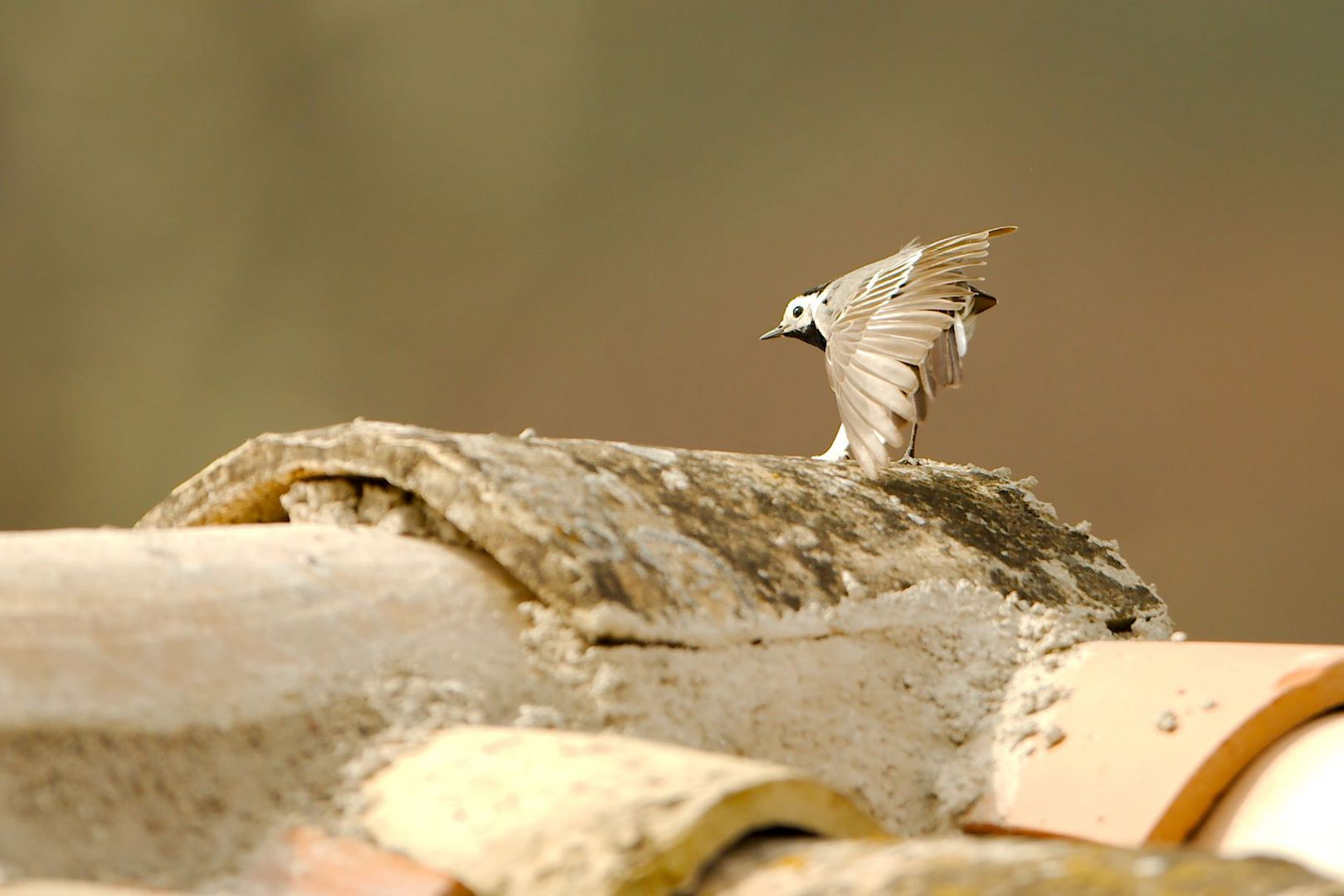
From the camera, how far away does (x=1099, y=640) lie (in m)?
1.63

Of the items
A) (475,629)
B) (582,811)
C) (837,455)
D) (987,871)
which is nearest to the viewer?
(987,871)

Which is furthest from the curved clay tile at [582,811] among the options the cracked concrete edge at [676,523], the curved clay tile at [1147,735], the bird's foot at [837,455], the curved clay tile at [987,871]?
the bird's foot at [837,455]

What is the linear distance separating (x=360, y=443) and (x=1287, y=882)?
103 cm

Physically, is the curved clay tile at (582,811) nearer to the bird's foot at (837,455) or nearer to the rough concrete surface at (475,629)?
the rough concrete surface at (475,629)

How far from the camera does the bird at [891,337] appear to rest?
5.92ft

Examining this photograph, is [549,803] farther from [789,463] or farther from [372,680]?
[789,463]

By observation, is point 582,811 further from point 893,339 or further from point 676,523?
point 893,339

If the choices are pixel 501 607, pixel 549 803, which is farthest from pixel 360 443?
pixel 549 803

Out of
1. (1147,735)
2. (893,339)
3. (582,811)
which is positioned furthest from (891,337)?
(582,811)

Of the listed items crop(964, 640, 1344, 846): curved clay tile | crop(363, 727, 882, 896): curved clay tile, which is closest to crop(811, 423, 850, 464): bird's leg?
crop(964, 640, 1344, 846): curved clay tile

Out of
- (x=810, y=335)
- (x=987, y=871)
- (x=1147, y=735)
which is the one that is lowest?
(x=1147, y=735)

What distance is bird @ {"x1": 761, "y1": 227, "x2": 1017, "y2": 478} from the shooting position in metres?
1.80

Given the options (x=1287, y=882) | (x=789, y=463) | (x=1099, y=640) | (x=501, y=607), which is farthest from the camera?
(x=789, y=463)

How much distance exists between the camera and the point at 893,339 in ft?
6.10
